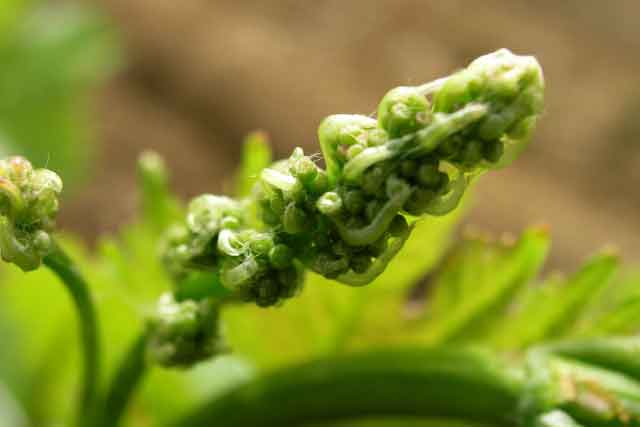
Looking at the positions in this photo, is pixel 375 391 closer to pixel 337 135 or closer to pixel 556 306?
pixel 556 306

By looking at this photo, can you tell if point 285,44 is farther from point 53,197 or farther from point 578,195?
point 53,197

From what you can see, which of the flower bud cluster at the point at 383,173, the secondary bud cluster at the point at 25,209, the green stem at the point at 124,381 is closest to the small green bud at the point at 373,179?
the flower bud cluster at the point at 383,173

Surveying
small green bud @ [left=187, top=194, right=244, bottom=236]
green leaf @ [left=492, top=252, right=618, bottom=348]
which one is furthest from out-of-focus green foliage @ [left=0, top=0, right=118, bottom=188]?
small green bud @ [left=187, top=194, right=244, bottom=236]

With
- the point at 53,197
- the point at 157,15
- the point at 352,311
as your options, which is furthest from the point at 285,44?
the point at 53,197

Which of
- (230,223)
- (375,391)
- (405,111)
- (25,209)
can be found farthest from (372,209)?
(375,391)

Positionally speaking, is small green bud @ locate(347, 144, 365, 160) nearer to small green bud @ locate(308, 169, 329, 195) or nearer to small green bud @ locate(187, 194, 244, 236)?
small green bud @ locate(308, 169, 329, 195)

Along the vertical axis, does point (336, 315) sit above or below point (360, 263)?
above

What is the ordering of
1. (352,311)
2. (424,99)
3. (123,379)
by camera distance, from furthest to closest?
(352,311) → (123,379) → (424,99)
